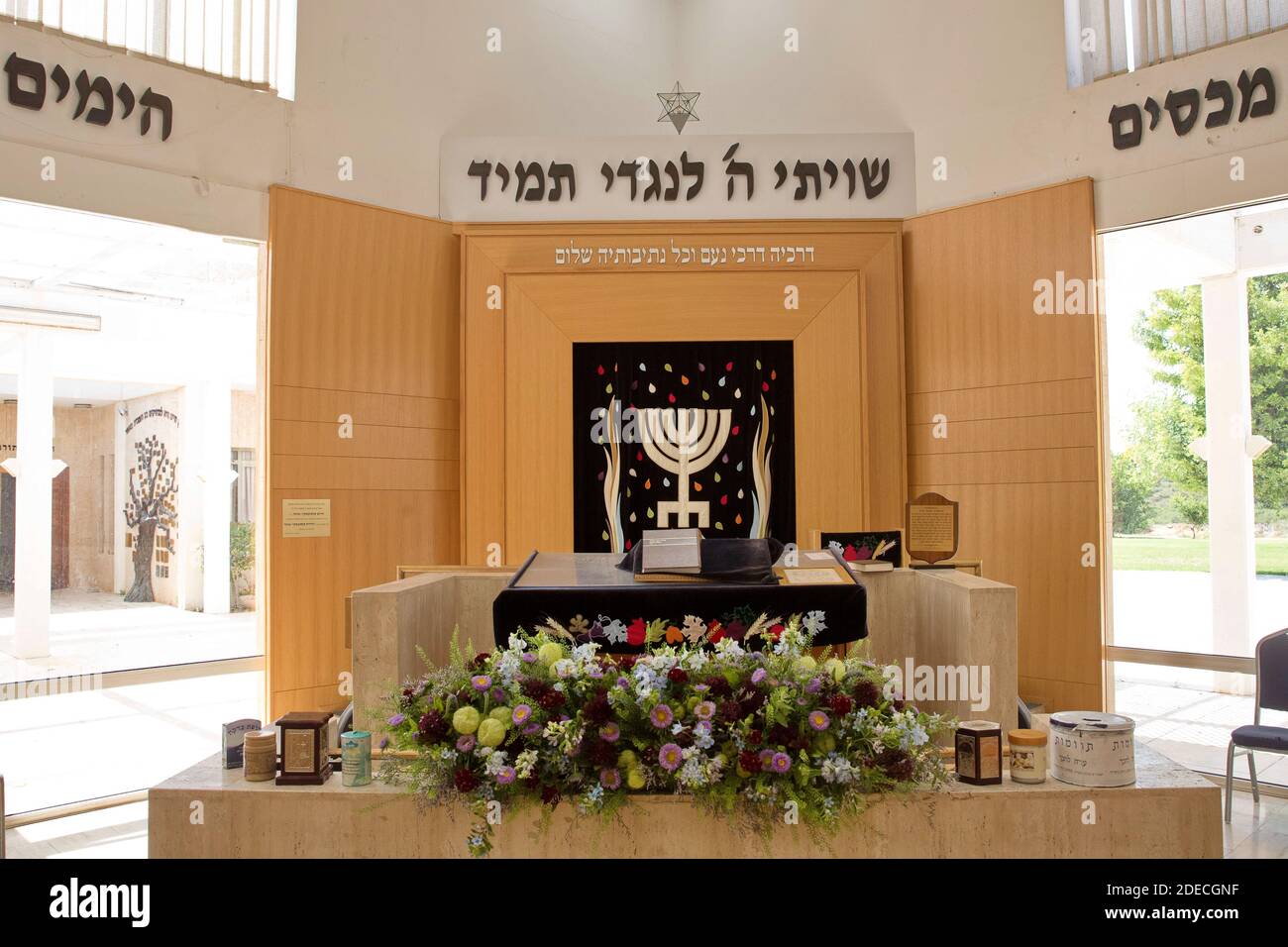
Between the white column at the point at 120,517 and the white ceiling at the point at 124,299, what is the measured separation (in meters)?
0.50

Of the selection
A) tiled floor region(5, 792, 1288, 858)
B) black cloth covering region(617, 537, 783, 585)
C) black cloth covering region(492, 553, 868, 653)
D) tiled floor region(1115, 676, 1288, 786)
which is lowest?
tiled floor region(1115, 676, 1288, 786)

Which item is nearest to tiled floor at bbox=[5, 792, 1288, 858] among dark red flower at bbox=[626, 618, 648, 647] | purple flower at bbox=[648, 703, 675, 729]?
dark red flower at bbox=[626, 618, 648, 647]

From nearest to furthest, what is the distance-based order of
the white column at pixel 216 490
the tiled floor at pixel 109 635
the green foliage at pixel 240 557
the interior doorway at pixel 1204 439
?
the tiled floor at pixel 109 635, the interior doorway at pixel 1204 439, the white column at pixel 216 490, the green foliage at pixel 240 557

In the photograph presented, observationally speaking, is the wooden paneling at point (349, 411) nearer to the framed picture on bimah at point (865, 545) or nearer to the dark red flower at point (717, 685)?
the framed picture on bimah at point (865, 545)

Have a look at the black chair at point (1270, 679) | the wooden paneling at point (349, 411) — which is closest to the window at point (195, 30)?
the wooden paneling at point (349, 411)

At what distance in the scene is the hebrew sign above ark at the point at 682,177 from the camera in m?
5.72

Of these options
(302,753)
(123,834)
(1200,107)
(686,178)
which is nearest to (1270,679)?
(1200,107)

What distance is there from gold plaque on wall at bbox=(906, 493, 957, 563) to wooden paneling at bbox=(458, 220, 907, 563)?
80.4 inches

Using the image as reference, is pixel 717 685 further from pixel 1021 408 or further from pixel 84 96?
pixel 84 96

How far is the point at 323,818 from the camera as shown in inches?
83.6

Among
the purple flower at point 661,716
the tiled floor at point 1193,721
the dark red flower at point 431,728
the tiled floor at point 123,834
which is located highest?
the purple flower at point 661,716

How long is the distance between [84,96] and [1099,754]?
4951 millimetres

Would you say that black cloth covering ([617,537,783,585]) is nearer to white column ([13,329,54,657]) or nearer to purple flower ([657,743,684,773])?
purple flower ([657,743,684,773])

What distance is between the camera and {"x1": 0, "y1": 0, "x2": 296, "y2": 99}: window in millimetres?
4480
